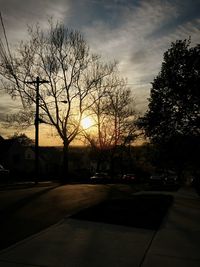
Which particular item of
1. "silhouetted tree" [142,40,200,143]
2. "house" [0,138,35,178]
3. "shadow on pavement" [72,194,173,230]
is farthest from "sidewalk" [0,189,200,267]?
"house" [0,138,35,178]

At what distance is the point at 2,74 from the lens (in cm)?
4100

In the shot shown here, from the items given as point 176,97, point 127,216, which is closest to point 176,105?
point 176,97

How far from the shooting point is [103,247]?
8570 millimetres

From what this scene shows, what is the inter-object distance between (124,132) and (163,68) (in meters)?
24.1

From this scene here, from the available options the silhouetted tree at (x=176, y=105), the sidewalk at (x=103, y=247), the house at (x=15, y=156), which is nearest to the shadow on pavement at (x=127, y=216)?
the sidewalk at (x=103, y=247)

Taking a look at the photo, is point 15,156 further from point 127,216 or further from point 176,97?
point 127,216

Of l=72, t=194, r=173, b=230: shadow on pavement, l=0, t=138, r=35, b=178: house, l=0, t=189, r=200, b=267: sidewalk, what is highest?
l=0, t=138, r=35, b=178: house

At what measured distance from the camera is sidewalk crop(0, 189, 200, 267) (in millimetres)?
7406

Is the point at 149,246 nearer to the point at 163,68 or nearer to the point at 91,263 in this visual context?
the point at 91,263

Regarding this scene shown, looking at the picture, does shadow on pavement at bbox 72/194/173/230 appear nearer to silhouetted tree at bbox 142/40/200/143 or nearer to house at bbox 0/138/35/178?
silhouetted tree at bbox 142/40/200/143

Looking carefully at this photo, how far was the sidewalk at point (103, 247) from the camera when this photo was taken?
741 cm

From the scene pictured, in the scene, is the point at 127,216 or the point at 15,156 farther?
the point at 15,156

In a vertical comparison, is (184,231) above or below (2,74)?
below

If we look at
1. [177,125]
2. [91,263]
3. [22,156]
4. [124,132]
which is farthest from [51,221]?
[22,156]
